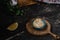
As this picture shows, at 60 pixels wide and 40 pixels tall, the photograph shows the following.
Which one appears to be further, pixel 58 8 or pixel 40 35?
pixel 58 8

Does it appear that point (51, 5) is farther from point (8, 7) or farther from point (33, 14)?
point (8, 7)

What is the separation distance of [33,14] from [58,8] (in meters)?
0.14

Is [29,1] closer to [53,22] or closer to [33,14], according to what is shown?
[33,14]

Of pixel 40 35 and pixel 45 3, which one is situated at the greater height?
pixel 45 3

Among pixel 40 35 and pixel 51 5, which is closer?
pixel 40 35

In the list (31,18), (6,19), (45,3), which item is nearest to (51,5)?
(45,3)

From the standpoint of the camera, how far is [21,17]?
36.2 inches

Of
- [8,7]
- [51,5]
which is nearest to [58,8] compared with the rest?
[51,5]

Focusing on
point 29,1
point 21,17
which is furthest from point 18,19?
point 29,1

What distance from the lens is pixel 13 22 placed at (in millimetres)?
893

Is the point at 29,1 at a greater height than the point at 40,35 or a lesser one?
greater

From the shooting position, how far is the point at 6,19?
0.88 m

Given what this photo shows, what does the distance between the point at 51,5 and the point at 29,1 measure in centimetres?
12

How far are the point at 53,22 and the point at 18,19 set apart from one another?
0.59ft
